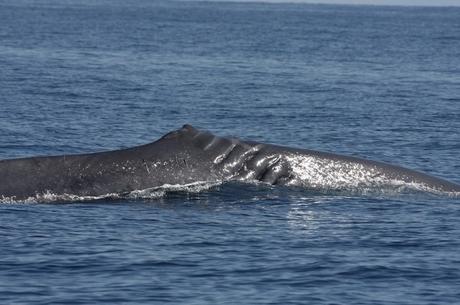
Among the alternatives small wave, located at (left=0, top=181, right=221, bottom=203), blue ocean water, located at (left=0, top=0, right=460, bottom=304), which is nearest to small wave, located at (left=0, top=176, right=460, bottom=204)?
small wave, located at (left=0, top=181, right=221, bottom=203)

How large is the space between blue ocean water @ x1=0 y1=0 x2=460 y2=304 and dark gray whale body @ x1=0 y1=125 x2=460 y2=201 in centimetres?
28

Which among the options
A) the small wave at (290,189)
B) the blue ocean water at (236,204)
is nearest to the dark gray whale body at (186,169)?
the small wave at (290,189)

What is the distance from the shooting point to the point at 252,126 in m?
34.6

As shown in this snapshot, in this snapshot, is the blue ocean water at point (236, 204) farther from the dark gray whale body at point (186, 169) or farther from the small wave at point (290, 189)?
the dark gray whale body at point (186, 169)

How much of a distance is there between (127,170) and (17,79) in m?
26.5

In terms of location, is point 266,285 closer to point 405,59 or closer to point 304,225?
point 304,225

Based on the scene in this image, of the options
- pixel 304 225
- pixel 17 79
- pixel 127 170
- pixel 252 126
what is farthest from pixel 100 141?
pixel 17 79

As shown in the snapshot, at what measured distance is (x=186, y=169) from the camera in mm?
20547

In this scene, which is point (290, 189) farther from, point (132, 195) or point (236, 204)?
point (132, 195)

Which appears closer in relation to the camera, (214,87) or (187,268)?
(187,268)

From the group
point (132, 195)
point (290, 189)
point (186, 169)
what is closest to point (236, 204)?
point (186, 169)

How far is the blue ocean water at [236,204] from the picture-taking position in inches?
623

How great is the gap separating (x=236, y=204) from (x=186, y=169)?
968 mm

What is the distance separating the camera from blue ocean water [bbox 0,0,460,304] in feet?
51.9
